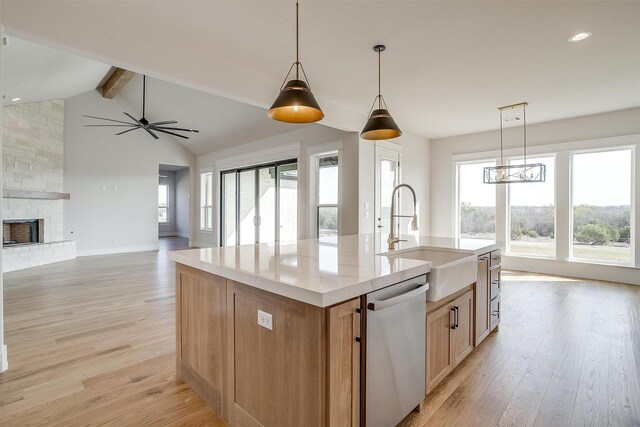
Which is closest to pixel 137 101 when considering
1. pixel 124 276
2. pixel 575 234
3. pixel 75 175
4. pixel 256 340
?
pixel 75 175

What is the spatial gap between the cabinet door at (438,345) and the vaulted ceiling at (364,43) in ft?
7.49

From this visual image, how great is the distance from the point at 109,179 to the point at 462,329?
886cm

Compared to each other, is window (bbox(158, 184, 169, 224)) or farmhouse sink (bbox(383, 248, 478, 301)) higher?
window (bbox(158, 184, 169, 224))

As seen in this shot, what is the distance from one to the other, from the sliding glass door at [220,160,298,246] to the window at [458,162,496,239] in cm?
357

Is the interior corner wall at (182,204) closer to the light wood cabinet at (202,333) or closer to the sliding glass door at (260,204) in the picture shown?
the sliding glass door at (260,204)

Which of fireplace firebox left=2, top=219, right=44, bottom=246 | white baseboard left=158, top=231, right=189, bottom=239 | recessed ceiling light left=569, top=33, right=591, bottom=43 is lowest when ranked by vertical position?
white baseboard left=158, top=231, right=189, bottom=239

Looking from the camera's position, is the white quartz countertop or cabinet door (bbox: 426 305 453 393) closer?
the white quartz countertop

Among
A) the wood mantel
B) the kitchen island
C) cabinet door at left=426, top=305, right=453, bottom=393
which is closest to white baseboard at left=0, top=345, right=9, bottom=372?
the kitchen island

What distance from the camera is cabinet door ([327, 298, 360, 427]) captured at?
3.96 feet

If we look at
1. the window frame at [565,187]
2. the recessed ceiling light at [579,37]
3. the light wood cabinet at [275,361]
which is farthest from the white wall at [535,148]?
the light wood cabinet at [275,361]

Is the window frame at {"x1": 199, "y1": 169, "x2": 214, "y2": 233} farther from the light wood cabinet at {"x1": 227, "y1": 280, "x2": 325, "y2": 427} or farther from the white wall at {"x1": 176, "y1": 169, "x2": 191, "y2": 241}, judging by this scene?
the light wood cabinet at {"x1": 227, "y1": 280, "x2": 325, "y2": 427}

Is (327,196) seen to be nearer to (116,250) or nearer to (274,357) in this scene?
(274,357)

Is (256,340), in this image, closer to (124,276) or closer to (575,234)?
(124,276)

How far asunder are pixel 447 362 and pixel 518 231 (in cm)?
498
